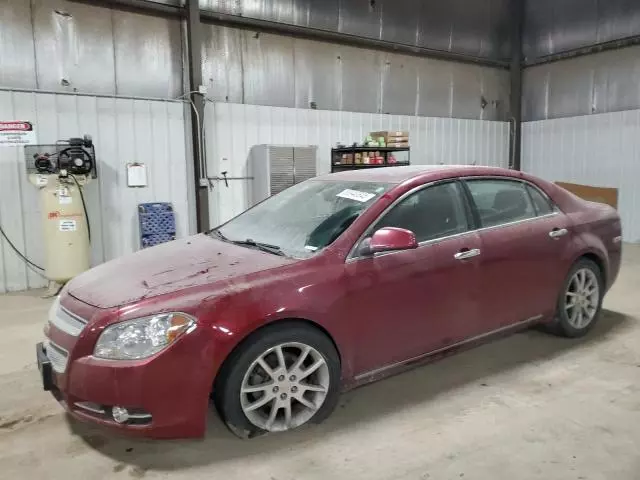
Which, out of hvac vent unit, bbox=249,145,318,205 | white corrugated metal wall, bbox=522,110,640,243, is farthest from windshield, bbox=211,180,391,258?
white corrugated metal wall, bbox=522,110,640,243

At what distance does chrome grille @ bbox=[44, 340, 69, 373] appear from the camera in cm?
214

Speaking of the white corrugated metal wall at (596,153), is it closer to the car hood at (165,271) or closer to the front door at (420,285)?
the front door at (420,285)

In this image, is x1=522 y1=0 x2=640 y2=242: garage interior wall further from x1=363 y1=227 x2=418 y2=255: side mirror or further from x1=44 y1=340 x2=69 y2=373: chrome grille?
x1=44 y1=340 x2=69 y2=373: chrome grille

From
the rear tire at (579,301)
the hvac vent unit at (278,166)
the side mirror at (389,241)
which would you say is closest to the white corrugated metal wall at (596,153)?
the hvac vent unit at (278,166)

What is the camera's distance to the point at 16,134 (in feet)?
17.5

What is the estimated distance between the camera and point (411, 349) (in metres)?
2.63

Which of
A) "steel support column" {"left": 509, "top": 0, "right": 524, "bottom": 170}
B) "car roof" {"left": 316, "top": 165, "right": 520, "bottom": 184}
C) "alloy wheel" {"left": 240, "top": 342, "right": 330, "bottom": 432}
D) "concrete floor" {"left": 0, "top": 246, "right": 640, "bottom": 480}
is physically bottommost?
"concrete floor" {"left": 0, "top": 246, "right": 640, "bottom": 480}

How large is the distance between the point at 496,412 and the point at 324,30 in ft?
20.9

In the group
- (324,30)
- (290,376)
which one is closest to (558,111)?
(324,30)

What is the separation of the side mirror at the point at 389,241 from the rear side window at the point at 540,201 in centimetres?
130

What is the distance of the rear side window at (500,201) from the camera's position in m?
3.00

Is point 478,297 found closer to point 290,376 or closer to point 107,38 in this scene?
point 290,376

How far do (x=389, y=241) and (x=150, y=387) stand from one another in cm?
120

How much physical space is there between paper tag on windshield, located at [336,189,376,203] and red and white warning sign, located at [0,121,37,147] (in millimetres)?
4109
